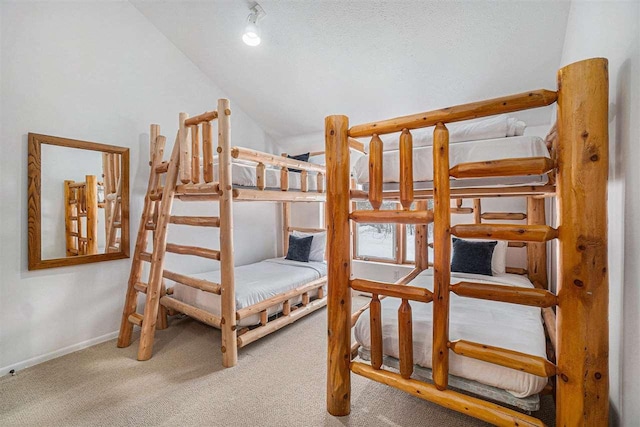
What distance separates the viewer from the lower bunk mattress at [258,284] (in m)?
2.49

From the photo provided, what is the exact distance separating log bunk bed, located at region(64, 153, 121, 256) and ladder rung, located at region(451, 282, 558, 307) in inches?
118

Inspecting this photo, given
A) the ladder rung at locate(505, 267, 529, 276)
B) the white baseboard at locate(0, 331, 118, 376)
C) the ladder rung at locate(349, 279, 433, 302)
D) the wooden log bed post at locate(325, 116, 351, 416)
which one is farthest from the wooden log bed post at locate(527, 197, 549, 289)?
the white baseboard at locate(0, 331, 118, 376)

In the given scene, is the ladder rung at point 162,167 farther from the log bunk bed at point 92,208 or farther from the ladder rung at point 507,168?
the ladder rung at point 507,168

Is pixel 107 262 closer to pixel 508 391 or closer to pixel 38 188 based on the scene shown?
pixel 38 188

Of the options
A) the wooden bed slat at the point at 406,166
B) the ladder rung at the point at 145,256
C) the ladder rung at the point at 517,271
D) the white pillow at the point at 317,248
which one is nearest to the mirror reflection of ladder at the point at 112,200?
the ladder rung at the point at 145,256

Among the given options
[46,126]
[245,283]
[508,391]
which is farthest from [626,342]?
[46,126]

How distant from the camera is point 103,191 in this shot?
2.71 metres

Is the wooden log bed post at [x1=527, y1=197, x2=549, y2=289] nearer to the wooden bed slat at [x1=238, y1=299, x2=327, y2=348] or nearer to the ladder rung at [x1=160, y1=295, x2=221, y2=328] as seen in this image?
the wooden bed slat at [x1=238, y1=299, x2=327, y2=348]

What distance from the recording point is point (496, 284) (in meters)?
1.25

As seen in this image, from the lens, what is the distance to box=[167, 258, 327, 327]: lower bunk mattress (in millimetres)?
2486

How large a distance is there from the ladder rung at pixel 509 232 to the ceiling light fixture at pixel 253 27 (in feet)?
7.62

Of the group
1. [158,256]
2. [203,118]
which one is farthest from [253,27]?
[158,256]

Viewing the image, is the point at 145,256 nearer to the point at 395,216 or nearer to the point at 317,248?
the point at 317,248

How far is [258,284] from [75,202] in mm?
1771
